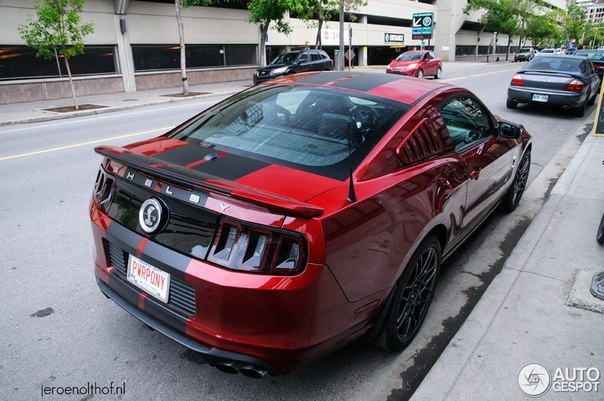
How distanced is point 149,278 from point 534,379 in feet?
7.23

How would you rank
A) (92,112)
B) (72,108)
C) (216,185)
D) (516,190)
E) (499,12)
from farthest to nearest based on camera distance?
(499,12) < (72,108) < (92,112) < (516,190) < (216,185)

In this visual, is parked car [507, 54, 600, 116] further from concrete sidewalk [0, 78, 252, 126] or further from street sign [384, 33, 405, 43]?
street sign [384, 33, 405, 43]

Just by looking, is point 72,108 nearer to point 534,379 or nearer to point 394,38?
point 534,379

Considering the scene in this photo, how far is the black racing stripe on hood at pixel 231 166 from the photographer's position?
239cm

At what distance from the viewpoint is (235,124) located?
313 cm

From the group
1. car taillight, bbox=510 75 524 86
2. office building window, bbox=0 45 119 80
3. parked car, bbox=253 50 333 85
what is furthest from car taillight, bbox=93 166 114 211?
parked car, bbox=253 50 333 85

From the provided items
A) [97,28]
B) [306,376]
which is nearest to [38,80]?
[97,28]

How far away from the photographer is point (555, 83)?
467 inches

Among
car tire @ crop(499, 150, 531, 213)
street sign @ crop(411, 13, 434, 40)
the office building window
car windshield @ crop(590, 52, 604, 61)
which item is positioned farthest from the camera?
street sign @ crop(411, 13, 434, 40)

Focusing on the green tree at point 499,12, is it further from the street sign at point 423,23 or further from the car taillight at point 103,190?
the car taillight at point 103,190

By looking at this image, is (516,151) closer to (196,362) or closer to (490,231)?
(490,231)

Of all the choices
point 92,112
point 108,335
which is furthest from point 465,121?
point 92,112

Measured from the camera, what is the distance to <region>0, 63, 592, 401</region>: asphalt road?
256 centimetres

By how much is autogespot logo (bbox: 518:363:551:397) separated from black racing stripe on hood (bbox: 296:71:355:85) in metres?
2.32
